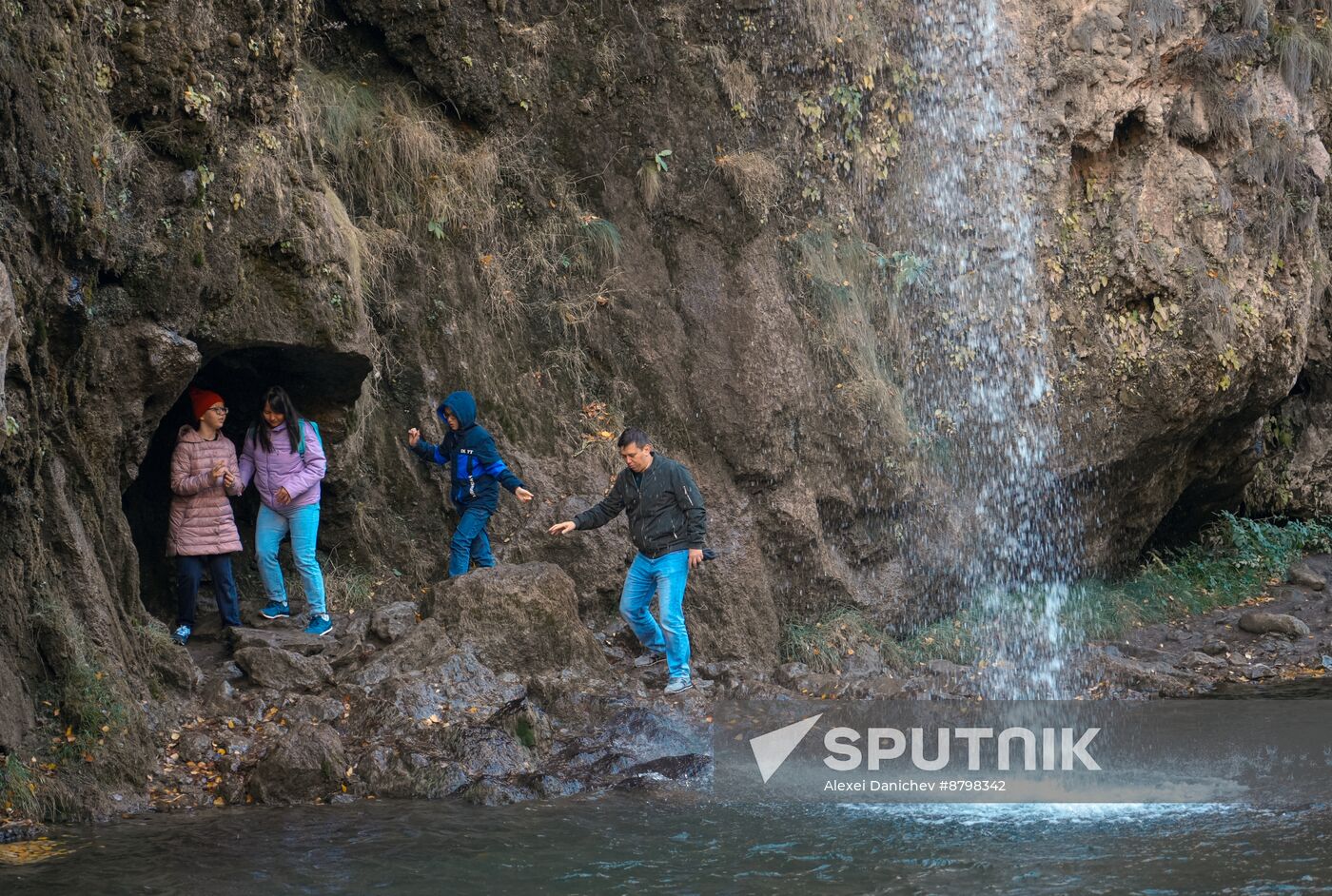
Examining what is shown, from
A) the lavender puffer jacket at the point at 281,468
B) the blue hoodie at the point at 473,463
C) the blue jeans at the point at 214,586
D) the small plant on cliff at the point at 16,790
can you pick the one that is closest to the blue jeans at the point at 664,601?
the blue hoodie at the point at 473,463

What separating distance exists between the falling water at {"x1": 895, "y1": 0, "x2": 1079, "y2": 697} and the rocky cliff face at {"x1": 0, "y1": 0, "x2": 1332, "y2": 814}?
0.76ft

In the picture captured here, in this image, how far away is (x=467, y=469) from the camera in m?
9.78

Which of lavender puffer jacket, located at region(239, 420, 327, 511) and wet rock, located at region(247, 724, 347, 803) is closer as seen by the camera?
wet rock, located at region(247, 724, 347, 803)

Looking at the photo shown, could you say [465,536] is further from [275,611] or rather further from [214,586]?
[214,586]

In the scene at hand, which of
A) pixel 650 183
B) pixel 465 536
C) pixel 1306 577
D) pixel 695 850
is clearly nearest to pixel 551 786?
pixel 695 850

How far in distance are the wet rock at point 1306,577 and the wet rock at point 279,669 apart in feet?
33.8

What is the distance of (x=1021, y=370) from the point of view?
12602mm

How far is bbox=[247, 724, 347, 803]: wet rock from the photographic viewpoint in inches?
283

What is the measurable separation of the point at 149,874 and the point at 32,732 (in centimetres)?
153

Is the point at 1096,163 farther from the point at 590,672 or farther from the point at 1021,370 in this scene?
the point at 590,672

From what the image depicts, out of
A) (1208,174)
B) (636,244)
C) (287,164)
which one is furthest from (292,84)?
(1208,174)

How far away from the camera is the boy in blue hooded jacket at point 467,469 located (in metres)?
9.76

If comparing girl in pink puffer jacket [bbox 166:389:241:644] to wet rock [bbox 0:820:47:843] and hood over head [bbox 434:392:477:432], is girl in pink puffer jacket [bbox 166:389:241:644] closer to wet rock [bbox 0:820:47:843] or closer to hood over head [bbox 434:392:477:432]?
hood over head [bbox 434:392:477:432]

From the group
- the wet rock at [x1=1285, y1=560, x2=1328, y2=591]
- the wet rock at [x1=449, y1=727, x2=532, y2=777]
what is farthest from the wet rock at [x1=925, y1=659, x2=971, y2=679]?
the wet rock at [x1=1285, y1=560, x2=1328, y2=591]
